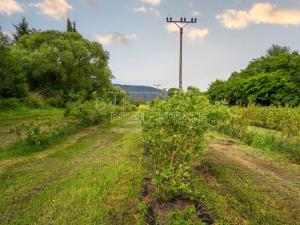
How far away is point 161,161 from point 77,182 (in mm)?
2031

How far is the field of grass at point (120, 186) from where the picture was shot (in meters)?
5.85

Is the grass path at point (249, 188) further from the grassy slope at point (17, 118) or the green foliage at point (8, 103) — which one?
the green foliage at point (8, 103)

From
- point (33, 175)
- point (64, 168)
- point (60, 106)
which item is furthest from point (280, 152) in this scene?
point (60, 106)

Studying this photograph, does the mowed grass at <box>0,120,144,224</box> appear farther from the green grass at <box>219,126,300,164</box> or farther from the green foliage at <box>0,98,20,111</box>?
the green foliage at <box>0,98,20,111</box>

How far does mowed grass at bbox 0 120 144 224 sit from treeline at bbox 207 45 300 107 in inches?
1003

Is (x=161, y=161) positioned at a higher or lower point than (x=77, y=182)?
higher

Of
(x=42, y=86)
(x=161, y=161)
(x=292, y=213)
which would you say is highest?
(x=42, y=86)

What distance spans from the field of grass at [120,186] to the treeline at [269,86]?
79.5 feet

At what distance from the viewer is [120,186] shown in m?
7.42

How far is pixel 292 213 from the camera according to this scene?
6355 mm

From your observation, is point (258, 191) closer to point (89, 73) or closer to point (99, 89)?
point (89, 73)

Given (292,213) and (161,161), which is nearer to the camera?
(292,213)

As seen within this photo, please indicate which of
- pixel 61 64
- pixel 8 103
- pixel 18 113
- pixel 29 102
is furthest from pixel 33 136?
pixel 61 64

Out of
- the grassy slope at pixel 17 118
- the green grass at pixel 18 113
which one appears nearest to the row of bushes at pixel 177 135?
the grassy slope at pixel 17 118
